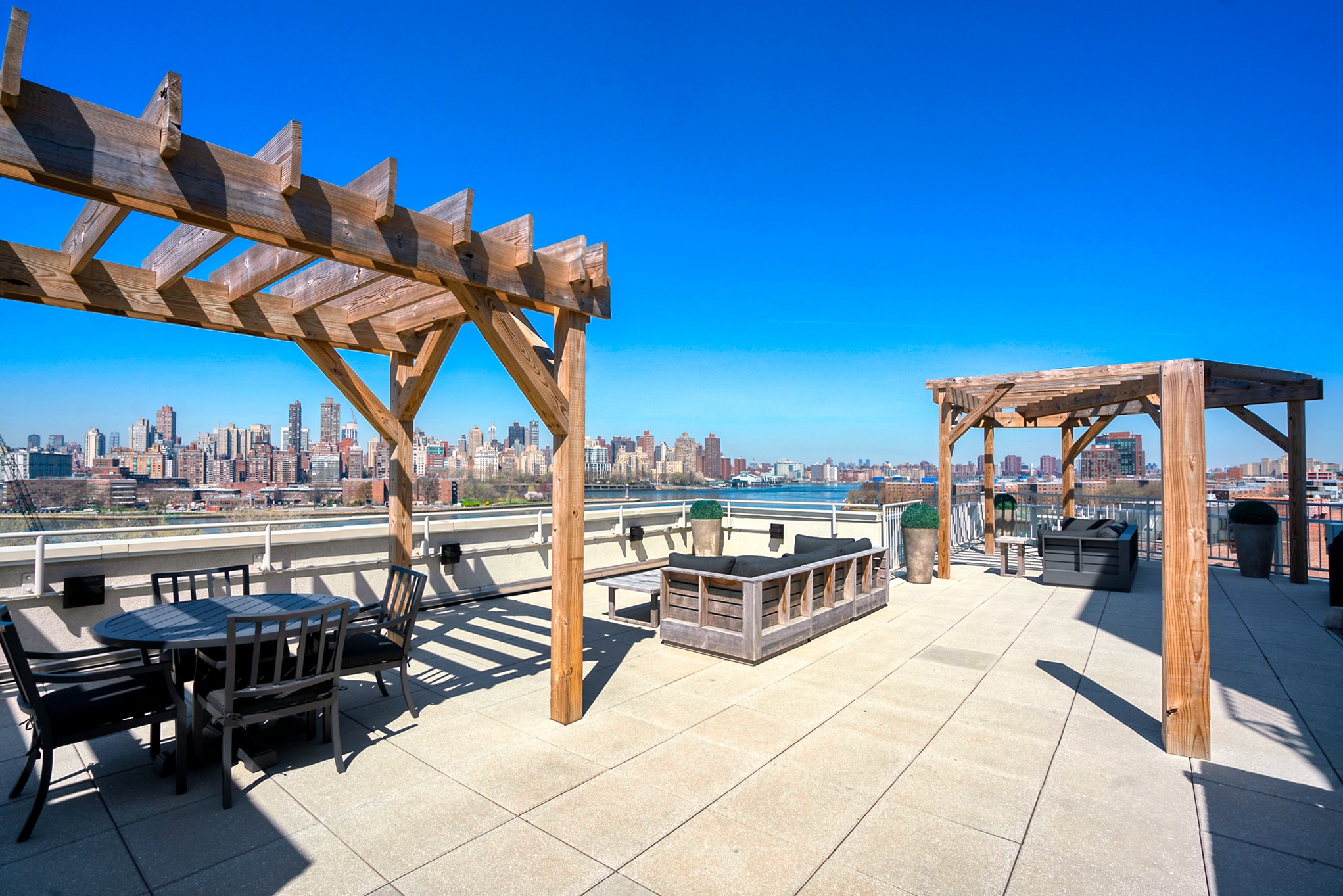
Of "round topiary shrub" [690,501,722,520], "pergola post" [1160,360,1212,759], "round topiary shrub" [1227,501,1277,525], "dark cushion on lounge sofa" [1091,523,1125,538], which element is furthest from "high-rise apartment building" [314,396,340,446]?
"pergola post" [1160,360,1212,759]

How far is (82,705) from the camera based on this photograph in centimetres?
270

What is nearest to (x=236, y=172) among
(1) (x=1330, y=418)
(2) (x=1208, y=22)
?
(2) (x=1208, y=22)

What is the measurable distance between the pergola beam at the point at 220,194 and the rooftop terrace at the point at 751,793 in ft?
7.92

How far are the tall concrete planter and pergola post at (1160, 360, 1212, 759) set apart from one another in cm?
679

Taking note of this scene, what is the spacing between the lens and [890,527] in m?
9.52

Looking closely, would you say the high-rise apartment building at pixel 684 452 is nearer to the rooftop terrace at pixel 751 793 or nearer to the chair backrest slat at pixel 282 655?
the rooftop terrace at pixel 751 793

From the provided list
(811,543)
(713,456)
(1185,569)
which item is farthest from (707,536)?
(713,456)

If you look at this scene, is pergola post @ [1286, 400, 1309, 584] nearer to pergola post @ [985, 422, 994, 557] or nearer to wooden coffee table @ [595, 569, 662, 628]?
pergola post @ [985, 422, 994, 557]

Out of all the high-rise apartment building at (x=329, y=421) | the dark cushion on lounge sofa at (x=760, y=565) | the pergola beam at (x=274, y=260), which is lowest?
the dark cushion on lounge sofa at (x=760, y=565)

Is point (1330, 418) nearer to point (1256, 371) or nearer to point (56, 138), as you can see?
point (1256, 371)

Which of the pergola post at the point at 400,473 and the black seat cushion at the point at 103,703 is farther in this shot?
the pergola post at the point at 400,473

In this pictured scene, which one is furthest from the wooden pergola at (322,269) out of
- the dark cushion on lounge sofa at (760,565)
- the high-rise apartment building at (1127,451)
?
the high-rise apartment building at (1127,451)

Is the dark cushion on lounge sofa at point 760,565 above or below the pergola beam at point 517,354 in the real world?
below

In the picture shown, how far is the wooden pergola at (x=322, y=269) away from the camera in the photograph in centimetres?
203
